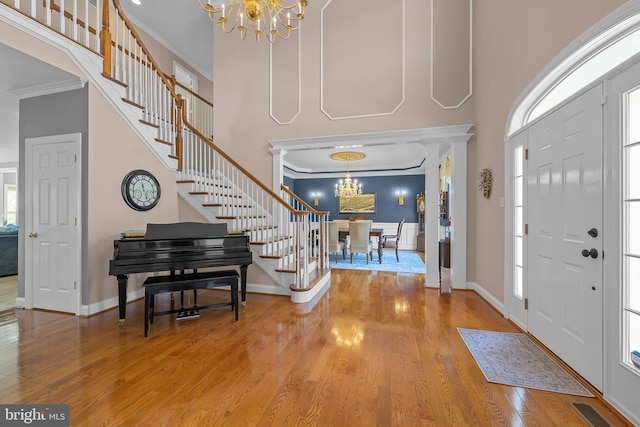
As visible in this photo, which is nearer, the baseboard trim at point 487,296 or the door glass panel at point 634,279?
the door glass panel at point 634,279

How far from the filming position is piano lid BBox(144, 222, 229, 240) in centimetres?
283

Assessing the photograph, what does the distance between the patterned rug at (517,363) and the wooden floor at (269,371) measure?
3.2 inches

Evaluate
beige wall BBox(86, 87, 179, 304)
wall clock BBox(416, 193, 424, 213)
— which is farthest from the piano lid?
wall clock BBox(416, 193, 424, 213)

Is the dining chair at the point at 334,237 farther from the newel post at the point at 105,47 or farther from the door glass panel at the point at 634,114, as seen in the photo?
the door glass panel at the point at 634,114

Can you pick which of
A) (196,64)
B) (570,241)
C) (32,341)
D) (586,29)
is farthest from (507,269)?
(196,64)

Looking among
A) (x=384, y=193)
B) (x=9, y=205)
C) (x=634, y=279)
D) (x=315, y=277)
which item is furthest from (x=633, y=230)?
(x=9, y=205)

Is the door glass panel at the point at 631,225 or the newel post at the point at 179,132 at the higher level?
the newel post at the point at 179,132

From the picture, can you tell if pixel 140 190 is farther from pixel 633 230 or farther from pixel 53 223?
pixel 633 230

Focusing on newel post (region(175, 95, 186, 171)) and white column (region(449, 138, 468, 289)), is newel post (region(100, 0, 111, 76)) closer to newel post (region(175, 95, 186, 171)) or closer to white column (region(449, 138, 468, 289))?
newel post (region(175, 95, 186, 171))

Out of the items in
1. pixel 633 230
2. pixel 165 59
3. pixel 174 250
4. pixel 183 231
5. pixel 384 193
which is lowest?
pixel 174 250

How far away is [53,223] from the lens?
3.13m

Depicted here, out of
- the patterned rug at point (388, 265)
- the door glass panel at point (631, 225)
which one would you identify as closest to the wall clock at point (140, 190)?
the patterned rug at point (388, 265)

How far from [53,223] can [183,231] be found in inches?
66.2

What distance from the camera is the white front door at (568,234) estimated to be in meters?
1.76
